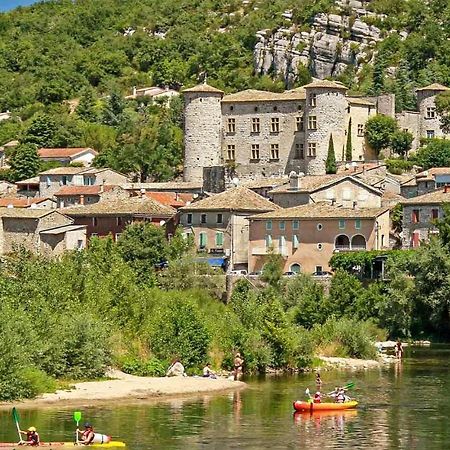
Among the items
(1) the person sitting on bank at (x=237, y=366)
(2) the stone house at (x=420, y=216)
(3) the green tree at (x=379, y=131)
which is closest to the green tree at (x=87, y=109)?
(3) the green tree at (x=379, y=131)

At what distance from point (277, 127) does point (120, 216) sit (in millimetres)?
21518

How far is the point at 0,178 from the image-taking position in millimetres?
120875

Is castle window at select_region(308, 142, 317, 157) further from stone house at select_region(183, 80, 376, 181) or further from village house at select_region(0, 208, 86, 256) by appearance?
village house at select_region(0, 208, 86, 256)

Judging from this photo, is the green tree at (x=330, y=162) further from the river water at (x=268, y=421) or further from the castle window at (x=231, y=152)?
the river water at (x=268, y=421)

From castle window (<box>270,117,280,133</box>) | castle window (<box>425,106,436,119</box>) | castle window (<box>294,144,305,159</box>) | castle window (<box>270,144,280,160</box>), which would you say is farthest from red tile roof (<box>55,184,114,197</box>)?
castle window (<box>425,106,436,119</box>)

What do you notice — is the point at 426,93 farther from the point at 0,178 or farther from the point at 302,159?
the point at 0,178

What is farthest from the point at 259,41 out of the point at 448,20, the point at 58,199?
the point at 58,199

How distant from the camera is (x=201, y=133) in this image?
108562 millimetres

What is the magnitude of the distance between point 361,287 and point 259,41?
78117 millimetres

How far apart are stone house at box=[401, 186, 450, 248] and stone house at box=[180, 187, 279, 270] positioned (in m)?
Answer: 8.30

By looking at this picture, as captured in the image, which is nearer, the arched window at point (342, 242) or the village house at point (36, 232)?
the arched window at point (342, 242)

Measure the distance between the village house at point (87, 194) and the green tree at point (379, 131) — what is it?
1974cm

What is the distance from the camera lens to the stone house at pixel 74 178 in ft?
355

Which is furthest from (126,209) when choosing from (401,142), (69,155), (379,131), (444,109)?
(444,109)
